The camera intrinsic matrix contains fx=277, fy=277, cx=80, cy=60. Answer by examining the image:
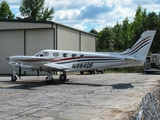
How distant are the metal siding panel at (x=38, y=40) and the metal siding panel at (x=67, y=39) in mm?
968

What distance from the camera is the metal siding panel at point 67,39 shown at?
96.1 ft

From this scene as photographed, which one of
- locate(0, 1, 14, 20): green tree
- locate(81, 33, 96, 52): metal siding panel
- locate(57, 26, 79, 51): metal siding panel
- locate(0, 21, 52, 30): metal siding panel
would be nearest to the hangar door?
locate(0, 21, 52, 30): metal siding panel

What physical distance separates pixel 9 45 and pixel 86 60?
13354 mm

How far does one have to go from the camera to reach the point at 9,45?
30094 mm

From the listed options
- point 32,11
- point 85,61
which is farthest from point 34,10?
point 85,61

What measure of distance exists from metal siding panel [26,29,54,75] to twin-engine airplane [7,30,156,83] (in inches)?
340

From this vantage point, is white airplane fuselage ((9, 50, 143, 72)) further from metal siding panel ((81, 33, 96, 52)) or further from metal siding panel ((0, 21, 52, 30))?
metal siding panel ((81, 33, 96, 52))

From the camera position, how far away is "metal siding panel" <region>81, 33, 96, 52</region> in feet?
118

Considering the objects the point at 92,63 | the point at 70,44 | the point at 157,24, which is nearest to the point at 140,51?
the point at 92,63

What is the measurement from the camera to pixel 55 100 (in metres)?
11.6

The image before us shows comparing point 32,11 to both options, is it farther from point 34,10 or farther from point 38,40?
point 38,40

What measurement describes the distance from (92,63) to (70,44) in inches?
506

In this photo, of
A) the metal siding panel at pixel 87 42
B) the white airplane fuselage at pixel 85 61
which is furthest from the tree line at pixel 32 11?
the white airplane fuselage at pixel 85 61

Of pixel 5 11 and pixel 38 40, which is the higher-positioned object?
pixel 5 11
